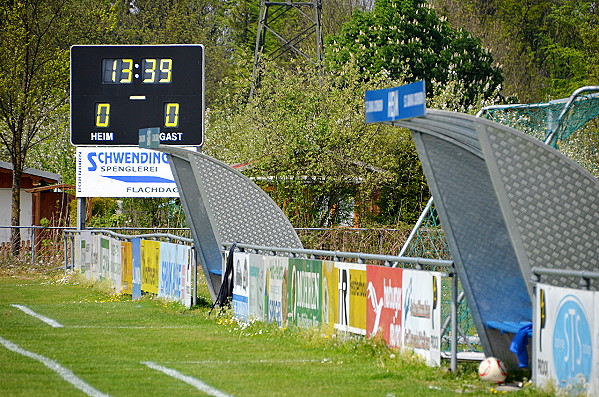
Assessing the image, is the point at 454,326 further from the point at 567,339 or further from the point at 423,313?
the point at 567,339

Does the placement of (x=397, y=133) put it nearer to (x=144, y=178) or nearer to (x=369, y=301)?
(x=144, y=178)

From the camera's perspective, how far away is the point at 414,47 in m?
51.3

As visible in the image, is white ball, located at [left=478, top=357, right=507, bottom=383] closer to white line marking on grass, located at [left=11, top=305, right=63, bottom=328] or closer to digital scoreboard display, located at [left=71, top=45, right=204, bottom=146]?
white line marking on grass, located at [left=11, top=305, right=63, bottom=328]

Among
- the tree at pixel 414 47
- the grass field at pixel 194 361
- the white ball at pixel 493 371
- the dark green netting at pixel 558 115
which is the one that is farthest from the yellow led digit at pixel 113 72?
the tree at pixel 414 47

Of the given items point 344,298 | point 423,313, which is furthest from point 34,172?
point 423,313

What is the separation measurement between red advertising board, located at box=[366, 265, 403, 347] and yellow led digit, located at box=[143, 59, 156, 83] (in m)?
15.1

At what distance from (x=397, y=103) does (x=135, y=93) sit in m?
16.8

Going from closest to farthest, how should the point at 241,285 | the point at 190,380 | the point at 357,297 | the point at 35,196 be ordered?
1. the point at 190,380
2. the point at 357,297
3. the point at 241,285
4. the point at 35,196

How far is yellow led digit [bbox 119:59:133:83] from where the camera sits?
26.3m

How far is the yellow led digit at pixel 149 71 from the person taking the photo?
26.2 meters

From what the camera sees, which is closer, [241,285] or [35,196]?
[241,285]

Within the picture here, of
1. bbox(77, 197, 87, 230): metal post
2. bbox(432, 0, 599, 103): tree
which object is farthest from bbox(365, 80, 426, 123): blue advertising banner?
bbox(432, 0, 599, 103): tree

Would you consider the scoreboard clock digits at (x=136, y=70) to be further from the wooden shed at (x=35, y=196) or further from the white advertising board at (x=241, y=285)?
the wooden shed at (x=35, y=196)

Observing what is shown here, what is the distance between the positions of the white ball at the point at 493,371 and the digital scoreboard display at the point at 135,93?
16.5 meters
